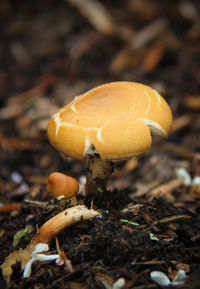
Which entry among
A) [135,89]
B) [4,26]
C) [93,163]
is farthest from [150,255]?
[4,26]

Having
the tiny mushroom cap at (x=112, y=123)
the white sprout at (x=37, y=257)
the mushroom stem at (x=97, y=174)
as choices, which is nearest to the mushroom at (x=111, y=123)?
the tiny mushroom cap at (x=112, y=123)

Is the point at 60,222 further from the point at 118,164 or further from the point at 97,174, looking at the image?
the point at 118,164

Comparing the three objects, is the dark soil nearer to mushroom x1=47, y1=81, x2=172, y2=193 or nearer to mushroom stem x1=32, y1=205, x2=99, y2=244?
mushroom stem x1=32, y1=205, x2=99, y2=244

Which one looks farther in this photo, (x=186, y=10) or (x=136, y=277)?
(x=186, y=10)

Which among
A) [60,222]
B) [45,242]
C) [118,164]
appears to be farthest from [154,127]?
[118,164]

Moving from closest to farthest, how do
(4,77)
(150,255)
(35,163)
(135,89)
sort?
(150,255), (135,89), (35,163), (4,77)

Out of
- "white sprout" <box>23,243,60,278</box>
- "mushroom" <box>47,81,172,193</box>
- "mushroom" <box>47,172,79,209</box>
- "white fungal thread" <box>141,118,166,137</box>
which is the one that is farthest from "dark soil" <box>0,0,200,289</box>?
"white fungal thread" <box>141,118,166,137</box>

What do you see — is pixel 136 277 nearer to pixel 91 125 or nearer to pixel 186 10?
pixel 91 125
